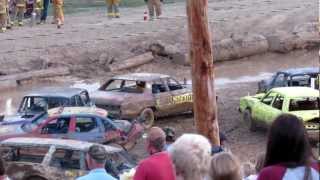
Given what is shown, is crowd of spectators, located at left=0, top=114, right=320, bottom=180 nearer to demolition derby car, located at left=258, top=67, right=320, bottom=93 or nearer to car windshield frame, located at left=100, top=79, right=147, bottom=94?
car windshield frame, located at left=100, top=79, right=147, bottom=94

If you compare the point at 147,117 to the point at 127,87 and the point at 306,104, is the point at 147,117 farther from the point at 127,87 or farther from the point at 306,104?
the point at 306,104

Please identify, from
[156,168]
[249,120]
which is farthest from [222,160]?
[249,120]

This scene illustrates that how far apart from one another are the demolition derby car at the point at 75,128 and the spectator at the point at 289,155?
12.1 meters

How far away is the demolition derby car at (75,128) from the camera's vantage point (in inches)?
706

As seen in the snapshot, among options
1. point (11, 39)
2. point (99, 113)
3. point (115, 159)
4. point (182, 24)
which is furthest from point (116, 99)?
point (182, 24)

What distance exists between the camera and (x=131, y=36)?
3334cm

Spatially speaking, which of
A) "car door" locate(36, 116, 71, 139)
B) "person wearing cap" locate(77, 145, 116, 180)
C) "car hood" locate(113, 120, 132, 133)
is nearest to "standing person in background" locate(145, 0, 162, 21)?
"car hood" locate(113, 120, 132, 133)

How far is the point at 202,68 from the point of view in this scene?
12.1 meters

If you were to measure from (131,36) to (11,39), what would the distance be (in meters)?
4.37

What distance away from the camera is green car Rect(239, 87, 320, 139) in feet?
61.0

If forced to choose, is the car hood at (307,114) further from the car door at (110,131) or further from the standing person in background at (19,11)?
the standing person in background at (19,11)

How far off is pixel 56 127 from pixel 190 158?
38.6 feet

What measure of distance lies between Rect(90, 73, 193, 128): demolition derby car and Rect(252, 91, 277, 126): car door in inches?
108

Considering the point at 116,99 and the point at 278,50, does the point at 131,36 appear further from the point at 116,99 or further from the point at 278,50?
the point at 116,99
